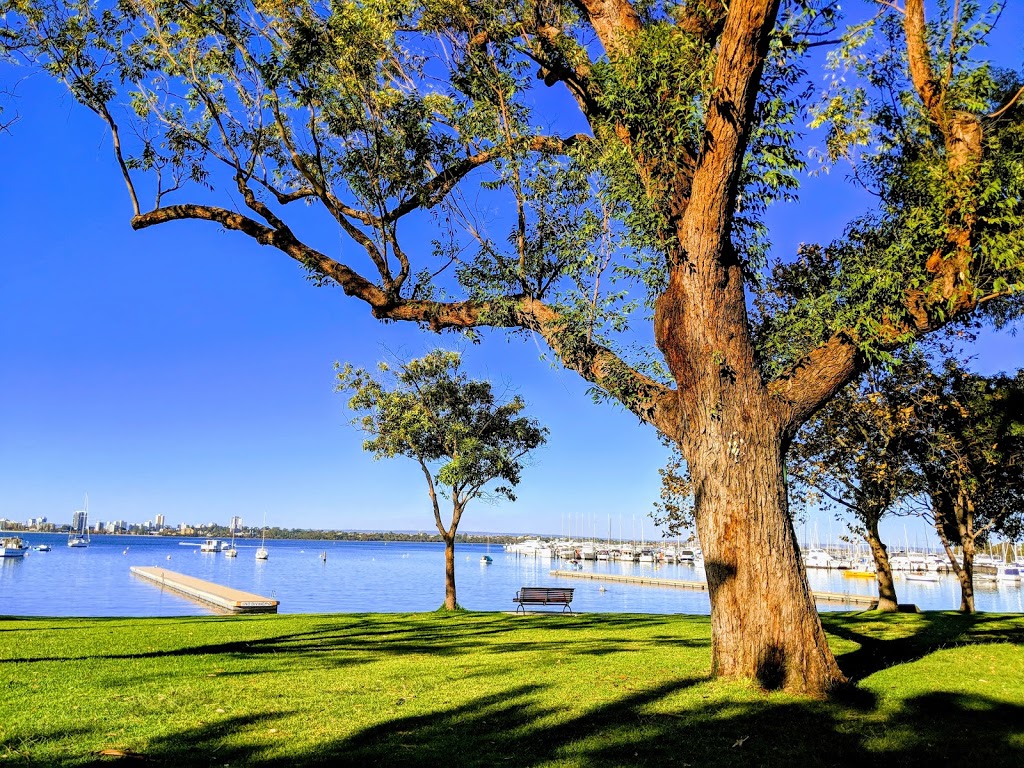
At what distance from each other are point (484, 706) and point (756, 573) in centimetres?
309

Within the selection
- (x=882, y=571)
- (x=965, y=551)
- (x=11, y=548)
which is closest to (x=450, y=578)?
(x=882, y=571)

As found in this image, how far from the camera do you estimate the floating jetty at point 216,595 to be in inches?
838

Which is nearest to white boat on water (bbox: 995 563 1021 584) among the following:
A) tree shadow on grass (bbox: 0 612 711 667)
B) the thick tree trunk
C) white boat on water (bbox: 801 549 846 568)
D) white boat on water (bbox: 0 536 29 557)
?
white boat on water (bbox: 801 549 846 568)

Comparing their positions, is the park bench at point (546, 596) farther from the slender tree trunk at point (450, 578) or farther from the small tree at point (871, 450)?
the small tree at point (871, 450)

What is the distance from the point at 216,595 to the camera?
84.3 ft

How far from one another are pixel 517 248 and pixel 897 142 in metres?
6.00

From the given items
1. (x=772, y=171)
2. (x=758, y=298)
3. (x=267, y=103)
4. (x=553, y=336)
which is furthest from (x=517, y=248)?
(x=758, y=298)

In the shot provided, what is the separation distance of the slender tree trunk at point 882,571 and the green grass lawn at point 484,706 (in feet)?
28.7

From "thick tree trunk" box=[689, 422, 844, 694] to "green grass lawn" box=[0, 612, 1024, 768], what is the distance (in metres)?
0.34

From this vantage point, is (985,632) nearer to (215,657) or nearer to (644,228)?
(644,228)

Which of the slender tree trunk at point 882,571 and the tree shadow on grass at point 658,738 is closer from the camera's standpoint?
the tree shadow on grass at point 658,738

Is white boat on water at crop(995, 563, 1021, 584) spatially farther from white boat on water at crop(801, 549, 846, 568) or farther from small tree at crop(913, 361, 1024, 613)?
small tree at crop(913, 361, 1024, 613)

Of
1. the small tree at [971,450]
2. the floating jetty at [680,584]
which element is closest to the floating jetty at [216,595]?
the floating jetty at [680,584]

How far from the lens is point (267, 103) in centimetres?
1050
